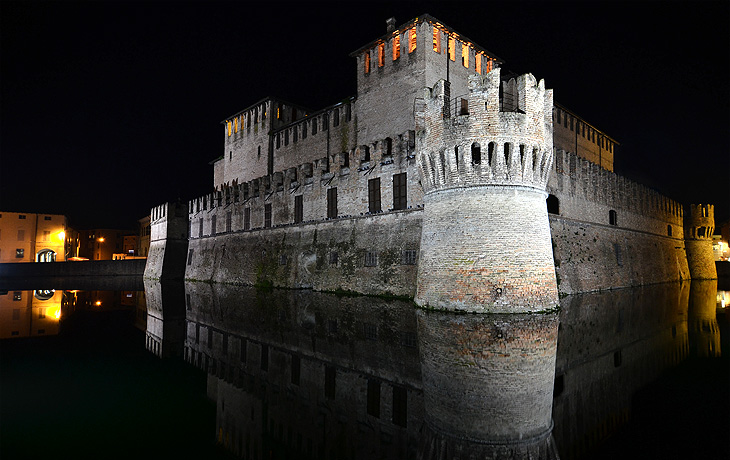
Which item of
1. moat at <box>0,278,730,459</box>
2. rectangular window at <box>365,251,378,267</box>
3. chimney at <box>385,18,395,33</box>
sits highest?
chimney at <box>385,18,395,33</box>

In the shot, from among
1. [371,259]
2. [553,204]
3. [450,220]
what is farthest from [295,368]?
[553,204]

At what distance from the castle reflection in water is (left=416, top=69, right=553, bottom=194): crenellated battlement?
477 centimetres

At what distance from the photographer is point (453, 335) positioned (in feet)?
34.5

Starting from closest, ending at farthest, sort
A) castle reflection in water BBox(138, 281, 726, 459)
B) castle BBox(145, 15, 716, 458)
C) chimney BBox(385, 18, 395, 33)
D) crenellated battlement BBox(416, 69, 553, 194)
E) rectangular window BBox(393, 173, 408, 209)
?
castle reflection in water BBox(138, 281, 726, 459)
castle BBox(145, 15, 716, 458)
crenellated battlement BBox(416, 69, 553, 194)
rectangular window BBox(393, 173, 408, 209)
chimney BBox(385, 18, 395, 33)

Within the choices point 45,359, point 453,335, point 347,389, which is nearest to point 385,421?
point 347,389

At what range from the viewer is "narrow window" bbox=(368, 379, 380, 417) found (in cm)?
613

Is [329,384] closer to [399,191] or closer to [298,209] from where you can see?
[399,191]

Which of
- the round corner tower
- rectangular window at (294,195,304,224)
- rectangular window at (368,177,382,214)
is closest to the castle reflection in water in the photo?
the round corner tower

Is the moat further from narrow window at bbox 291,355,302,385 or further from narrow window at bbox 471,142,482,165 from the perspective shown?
narrow window at bbox 471,142,482,165

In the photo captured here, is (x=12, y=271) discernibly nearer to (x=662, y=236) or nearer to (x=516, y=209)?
(x=516, y=209)

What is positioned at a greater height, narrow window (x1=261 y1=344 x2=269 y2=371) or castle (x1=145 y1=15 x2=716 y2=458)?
castle (x1=145 y1=15 x2=716 y2=458)

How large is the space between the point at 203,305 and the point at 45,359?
10.2 metres

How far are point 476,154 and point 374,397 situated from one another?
11753mm

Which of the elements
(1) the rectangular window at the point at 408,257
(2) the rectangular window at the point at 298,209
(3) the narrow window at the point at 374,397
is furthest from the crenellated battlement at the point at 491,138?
(2) the rectangular window at the point at 298,209
